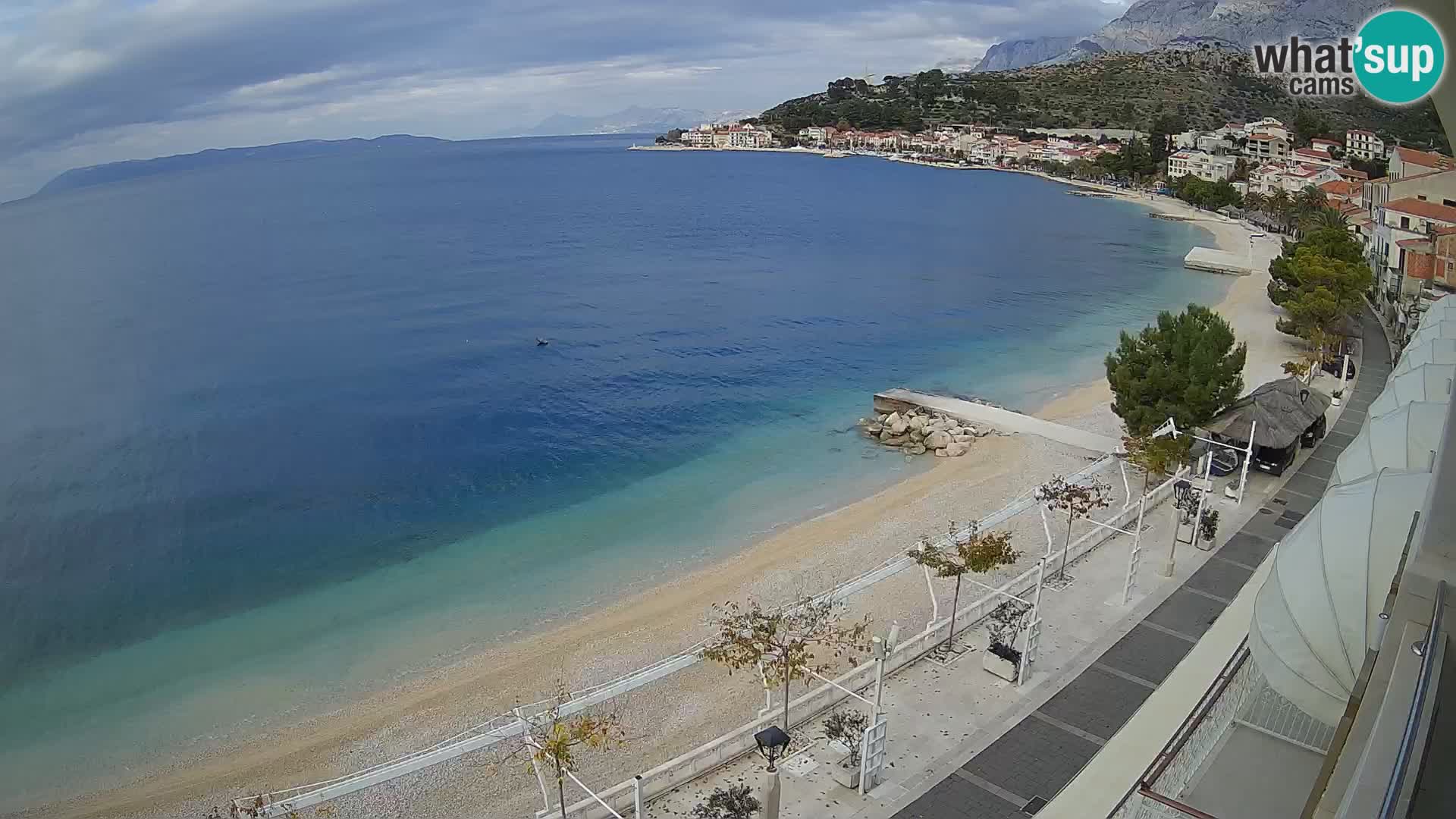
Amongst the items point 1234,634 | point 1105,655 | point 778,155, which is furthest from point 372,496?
point 778,155

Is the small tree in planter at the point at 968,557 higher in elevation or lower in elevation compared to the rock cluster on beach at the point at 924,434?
higher

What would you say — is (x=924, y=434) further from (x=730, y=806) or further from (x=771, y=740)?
(x=771, y=740)

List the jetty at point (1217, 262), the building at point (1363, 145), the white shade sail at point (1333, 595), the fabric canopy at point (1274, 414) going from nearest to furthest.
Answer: the white shade sail at point (1333, 595)
the fabric canopy at point (1274, 414)
the jetty at point (1217, 262)
the building at point (1363, 145)

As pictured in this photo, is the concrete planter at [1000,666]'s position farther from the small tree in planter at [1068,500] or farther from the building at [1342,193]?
the building at [1342,193]

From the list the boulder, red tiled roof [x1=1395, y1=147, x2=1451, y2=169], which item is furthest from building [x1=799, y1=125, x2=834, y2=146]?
the boulder

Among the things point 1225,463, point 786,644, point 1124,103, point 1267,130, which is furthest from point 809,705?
point 1124,103

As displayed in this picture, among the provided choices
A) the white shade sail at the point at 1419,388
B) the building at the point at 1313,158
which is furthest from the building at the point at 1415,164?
the white shade sail at the point at 1419,388

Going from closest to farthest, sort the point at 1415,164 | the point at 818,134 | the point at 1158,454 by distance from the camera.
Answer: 1. the point at 1158,454
2. the point at 1415,164
3. the point at 818,134
